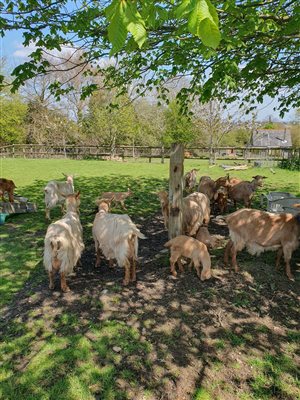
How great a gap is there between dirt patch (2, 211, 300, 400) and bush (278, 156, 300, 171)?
17.2m

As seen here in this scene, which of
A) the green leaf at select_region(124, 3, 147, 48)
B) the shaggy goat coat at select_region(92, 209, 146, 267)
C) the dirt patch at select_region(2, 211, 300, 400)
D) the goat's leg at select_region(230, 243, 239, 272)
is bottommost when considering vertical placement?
the dirt patch at select_region(2, 211, 300, 400)

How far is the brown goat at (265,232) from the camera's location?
5.91 m

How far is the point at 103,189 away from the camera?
567 inches

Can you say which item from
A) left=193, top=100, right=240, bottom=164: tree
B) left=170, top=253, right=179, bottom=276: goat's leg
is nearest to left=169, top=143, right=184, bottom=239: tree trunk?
left=170, top=253, right=179, bottom=276: goat's leg

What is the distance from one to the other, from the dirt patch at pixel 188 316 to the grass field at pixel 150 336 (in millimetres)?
16

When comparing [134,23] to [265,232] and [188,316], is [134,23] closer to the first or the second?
[188,316]

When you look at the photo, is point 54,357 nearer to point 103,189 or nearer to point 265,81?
point 265,81

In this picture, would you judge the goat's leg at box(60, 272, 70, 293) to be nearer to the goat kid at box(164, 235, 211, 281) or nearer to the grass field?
the grass field

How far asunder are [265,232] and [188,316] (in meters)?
2.34

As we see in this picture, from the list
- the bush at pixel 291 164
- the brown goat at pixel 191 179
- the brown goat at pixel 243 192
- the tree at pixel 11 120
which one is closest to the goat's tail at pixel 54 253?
the brown goat at pixel 243 192

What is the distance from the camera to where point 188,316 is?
4754 mm

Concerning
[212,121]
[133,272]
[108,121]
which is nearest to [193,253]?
[133,272]

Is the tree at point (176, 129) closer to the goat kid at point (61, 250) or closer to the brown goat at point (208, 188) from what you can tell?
the brown goat at point (208, 188)

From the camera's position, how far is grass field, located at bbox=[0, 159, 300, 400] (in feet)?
11.7
